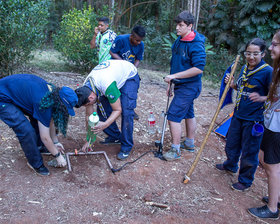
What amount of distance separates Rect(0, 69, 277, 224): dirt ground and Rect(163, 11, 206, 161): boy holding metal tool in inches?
20.0

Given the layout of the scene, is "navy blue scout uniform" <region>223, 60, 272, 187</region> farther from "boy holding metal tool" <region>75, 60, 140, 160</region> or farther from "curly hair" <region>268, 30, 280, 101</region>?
"boy holding metal tool" <region>75, 60, 140, 160</region>

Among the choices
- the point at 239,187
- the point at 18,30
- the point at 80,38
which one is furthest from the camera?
the point at 80,38

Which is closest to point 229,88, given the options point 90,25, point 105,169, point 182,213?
point 182,213

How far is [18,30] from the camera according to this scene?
5293 millimetres

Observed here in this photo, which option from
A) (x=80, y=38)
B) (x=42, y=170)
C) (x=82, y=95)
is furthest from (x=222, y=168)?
(x=80, y=38)

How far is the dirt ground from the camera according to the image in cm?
271

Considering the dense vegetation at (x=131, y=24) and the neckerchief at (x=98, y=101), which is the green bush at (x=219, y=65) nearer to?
the dense vegetation at (x=131, y=24)

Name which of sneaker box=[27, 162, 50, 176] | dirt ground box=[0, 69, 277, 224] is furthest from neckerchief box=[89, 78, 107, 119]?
sneaker box=[27, 162, 50, 176]

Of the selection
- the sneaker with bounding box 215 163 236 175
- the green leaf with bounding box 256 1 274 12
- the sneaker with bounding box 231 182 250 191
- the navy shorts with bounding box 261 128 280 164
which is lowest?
the sneaker with bounding box 215 163 236 175

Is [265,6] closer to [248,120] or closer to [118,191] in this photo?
[248,120]

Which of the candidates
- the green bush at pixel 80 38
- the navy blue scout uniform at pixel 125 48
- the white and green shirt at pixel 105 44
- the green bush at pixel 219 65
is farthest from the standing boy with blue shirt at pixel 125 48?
the green bush at pixel 219 65

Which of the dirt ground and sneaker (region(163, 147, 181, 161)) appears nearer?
the dirt ground

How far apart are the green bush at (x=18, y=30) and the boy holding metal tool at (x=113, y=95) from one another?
2954 millimetres

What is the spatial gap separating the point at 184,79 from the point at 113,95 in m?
1.16
